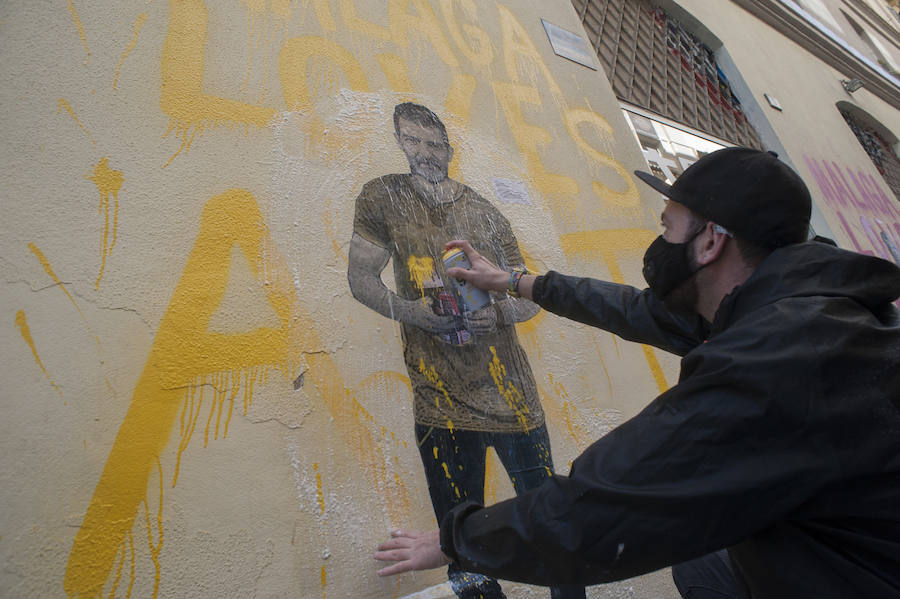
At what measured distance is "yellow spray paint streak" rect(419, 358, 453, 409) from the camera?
5.55 ft

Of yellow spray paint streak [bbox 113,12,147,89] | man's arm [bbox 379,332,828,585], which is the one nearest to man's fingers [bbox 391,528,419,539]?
man's arm [bbox 379,332,828,585]

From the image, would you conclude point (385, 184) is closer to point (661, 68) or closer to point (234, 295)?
point (234, 295)

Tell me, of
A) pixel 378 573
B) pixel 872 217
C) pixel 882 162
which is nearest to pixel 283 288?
pixel 378 573

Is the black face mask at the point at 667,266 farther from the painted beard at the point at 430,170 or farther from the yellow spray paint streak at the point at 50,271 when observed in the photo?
the yellow spray paint streak at the point at 50,271

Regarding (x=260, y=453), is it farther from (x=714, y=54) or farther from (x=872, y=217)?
(x=872, y=217)

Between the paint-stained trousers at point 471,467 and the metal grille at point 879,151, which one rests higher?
the metal grille at point 879,151

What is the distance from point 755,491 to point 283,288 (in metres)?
1.31

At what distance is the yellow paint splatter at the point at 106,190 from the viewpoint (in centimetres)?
138

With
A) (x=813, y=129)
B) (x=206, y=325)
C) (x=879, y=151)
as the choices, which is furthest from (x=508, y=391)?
(x=879, y=151)

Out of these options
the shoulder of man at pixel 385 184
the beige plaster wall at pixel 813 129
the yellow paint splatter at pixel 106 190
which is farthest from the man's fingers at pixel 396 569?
the beige plaster wall at pixel 813 129

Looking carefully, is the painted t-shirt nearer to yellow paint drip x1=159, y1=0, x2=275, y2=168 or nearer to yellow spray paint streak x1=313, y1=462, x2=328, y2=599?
yellow spray paint streak x1=313, y1=462, x2=328, y2=599

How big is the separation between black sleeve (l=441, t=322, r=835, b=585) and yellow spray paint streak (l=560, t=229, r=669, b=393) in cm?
143

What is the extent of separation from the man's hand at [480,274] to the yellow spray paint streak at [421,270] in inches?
3.7

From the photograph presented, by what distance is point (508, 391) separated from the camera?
1.83m
